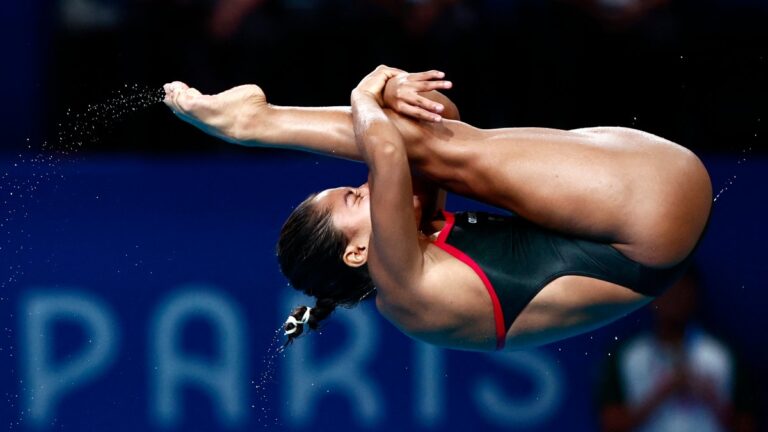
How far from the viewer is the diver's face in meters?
3.31

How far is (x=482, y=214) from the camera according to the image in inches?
131

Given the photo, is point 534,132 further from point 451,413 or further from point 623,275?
point 451,413

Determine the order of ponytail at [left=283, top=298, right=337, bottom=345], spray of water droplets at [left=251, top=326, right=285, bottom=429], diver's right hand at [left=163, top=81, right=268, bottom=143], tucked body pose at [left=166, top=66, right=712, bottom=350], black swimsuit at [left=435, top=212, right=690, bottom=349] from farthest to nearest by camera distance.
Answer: spray of water droplets at [left=251, top=326, right=285, bottom=429] → ponytail at [left=283, top=298, right=337, bottom=345] → diver's right hand at [left=163, top=81, right=268, bottom=143] → black swimsuit at [left=435, top=212, right=690, bottom=349] → tucked body pose at [left=166, top=66, right=712, bottom=350]

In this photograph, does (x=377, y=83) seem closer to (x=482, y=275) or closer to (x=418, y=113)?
(x=418, y=113)

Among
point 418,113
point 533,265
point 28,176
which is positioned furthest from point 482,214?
point 28,176

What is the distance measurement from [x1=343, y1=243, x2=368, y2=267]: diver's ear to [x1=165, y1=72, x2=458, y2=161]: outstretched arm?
26 centimetres

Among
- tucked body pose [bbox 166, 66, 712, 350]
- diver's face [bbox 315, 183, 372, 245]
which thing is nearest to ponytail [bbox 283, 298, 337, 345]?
tucked body pose [bbox 166, 66, 712, 350]

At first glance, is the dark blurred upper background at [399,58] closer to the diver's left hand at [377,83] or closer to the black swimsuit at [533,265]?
the diver's left hand at [377,83]

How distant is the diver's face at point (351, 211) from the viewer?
3.31m

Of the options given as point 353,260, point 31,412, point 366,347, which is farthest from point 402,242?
point 31,412

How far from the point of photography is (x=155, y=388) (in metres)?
4.57

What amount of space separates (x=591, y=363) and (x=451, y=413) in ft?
1.76

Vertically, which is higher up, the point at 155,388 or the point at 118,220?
the point at 118,220

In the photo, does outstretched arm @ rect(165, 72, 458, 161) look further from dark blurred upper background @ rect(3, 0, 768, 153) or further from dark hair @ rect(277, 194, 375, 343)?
dark blurred upper background @ rect(3, 0, 768, 153)
